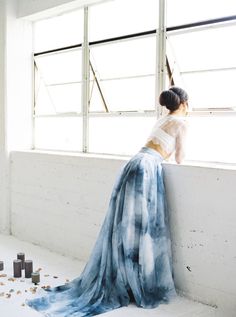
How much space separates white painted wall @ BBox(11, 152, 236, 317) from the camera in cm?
298

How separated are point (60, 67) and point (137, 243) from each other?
96.0 inches

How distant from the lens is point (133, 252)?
124 inches

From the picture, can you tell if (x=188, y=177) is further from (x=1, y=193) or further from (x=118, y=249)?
(x=1, y=193)

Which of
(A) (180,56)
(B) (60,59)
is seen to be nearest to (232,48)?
(A) (180,56)

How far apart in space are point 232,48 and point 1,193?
3.11 m

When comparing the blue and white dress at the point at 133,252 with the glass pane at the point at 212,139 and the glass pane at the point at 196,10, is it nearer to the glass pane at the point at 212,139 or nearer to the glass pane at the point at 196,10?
the glass pane at the point at 212,139

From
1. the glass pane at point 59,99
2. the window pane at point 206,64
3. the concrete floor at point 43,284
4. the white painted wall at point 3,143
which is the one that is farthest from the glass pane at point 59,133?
the window pane at point 206,64

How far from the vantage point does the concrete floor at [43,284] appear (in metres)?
2.94

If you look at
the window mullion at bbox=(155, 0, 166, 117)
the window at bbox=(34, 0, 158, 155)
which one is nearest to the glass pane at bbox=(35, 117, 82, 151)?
the window at bbox=(34, 0, 158, 155)

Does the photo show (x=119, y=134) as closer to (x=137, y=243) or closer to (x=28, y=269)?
(x=137, y=243)

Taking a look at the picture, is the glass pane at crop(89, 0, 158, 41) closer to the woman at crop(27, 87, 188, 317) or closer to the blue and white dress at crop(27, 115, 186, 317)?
the woman at crop(27, 87, 188, 317)

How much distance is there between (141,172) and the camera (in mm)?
3160

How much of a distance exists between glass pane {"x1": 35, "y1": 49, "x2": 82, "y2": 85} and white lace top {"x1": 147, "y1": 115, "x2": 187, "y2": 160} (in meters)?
1.54

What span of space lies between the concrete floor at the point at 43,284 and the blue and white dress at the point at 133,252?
0.08 metres
